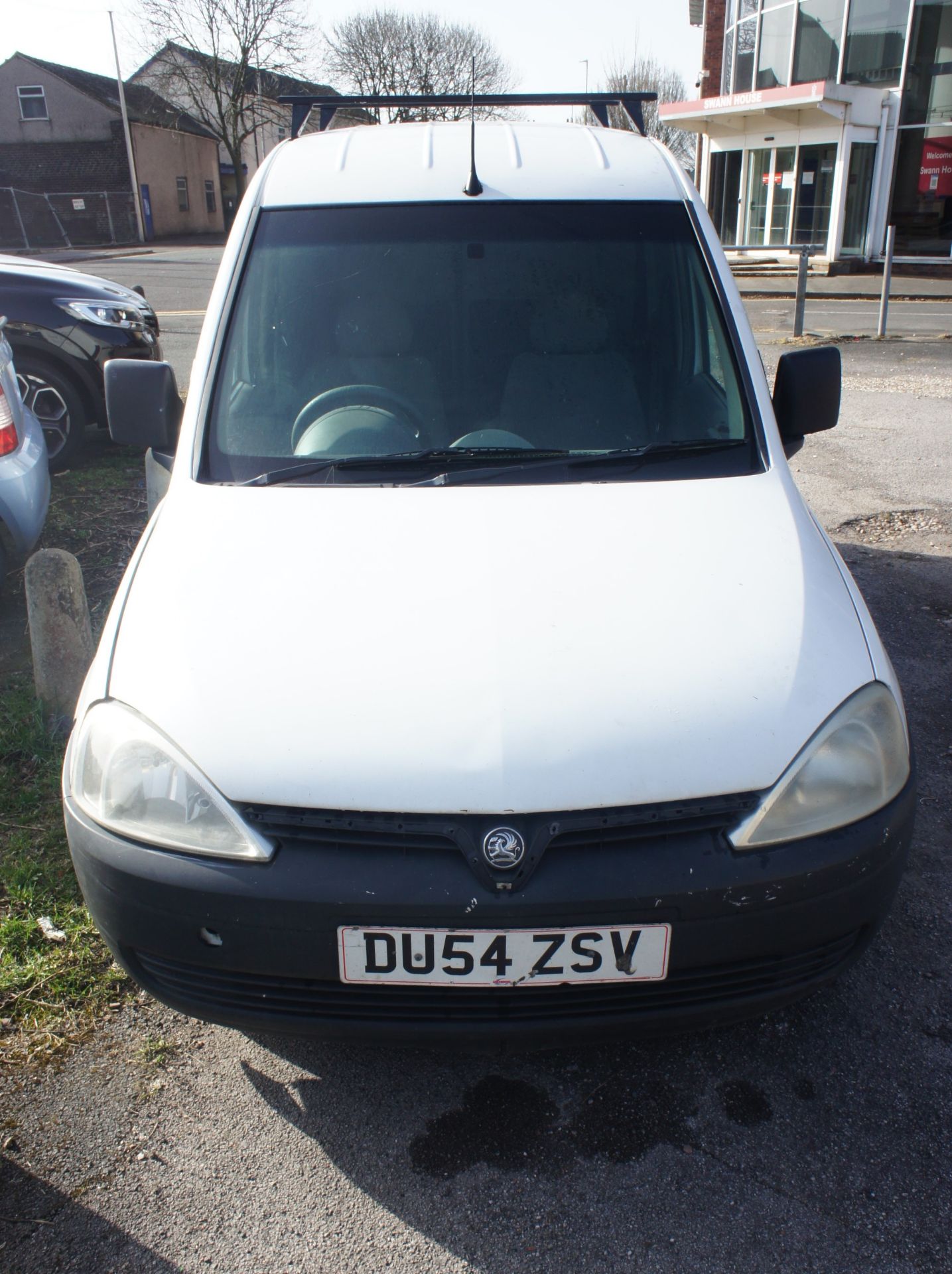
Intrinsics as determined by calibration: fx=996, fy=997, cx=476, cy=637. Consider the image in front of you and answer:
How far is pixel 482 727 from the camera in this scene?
6.03 feet

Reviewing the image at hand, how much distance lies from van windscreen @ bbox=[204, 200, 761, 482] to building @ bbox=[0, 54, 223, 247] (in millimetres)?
39536

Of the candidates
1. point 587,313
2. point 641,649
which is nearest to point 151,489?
point 587,313

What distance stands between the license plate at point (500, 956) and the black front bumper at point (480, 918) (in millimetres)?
23

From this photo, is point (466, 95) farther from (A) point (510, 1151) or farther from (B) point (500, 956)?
(A) point (510, 1151)

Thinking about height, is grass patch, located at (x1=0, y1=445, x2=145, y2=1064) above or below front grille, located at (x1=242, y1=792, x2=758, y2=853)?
below

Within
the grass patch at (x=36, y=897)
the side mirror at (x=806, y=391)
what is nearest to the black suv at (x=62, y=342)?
the grass patch at (x=36, y=897)

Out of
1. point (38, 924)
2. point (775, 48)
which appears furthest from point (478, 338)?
point (775, 48)

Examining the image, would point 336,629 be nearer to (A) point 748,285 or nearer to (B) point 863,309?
(B) point 863,309

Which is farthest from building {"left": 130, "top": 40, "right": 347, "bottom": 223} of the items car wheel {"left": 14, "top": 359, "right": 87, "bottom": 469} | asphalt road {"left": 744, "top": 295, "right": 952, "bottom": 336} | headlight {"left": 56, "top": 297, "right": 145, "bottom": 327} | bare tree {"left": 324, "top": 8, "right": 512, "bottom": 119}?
car wheel {"left": 14, "top": 359, "right": 87, "bottom": 469}

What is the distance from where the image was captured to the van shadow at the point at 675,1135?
6.13 ft

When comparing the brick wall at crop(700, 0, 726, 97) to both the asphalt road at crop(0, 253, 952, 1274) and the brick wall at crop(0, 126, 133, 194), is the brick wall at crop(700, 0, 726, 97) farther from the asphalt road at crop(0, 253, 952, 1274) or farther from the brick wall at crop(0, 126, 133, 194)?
the asphalt road at crop(0, 253, 952, 1274)

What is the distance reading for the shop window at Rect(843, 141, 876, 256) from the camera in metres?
24.0

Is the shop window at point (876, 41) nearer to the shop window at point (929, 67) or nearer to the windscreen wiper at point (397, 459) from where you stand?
the shop window at point (929, 67)

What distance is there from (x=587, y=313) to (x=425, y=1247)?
7.85ft
